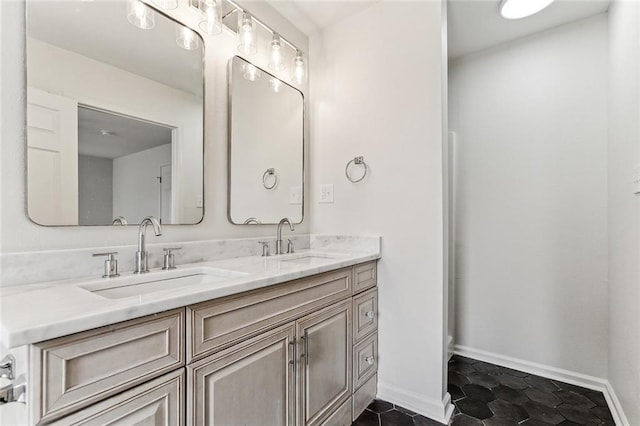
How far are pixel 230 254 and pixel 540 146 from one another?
2.22 metres

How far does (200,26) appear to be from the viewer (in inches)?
59.4

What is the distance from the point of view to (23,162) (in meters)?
0.98

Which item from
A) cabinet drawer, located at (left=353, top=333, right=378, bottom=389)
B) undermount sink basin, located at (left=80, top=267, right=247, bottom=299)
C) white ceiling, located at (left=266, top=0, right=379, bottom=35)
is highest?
white ceiling, located at (left=266, top=0, right=379, bottom=35)

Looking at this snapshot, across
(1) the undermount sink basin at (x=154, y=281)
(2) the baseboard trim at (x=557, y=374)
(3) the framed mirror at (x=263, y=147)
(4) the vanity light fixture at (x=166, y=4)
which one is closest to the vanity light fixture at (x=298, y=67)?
(3) the framed mirror at (x=263, y=147)

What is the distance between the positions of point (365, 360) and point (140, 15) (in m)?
2.02

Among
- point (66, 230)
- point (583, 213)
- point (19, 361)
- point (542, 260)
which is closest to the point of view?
point (19, 361)

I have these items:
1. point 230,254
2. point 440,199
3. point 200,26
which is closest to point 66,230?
point 230,254

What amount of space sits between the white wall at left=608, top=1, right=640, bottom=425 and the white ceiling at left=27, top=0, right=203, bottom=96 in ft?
6.76

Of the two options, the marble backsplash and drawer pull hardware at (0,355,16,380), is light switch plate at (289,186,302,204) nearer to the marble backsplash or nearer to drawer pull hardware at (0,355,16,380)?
the marble backsplash

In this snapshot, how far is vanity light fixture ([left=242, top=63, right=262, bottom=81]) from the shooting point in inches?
68.4

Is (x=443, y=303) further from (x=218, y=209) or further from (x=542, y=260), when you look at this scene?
(x=218, y=209)

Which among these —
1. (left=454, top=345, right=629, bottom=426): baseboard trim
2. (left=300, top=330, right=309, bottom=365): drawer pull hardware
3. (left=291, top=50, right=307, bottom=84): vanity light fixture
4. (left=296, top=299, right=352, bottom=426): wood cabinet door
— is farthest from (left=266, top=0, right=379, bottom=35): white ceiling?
(left=454, top=345, right=629, bottom=426): baseboard trim

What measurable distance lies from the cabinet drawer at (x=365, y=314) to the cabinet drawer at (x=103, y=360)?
102 centimetres

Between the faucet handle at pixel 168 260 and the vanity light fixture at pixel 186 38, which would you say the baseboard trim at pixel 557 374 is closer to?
the faucet handle at pixel 168 260
